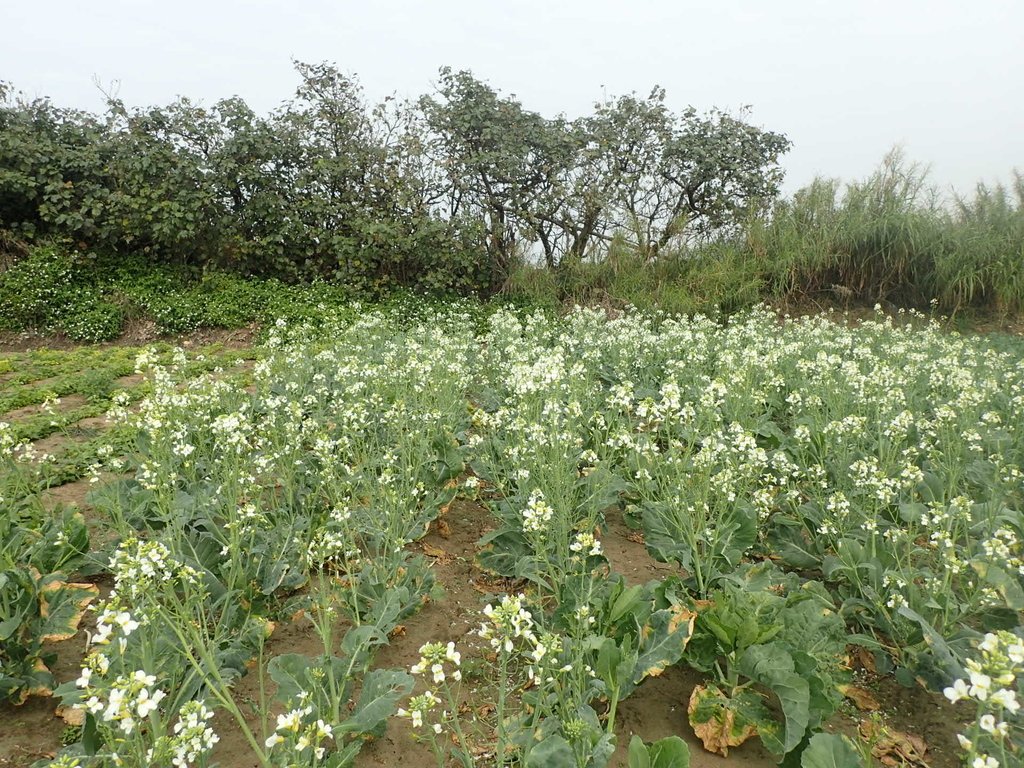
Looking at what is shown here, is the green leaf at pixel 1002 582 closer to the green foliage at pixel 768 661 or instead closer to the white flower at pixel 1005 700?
the green foliage at pixel 768 661

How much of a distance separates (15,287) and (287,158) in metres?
4.85

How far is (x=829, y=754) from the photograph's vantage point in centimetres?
177

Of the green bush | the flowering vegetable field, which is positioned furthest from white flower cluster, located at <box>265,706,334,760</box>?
the green bush

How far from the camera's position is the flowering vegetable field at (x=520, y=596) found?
1.74 metres

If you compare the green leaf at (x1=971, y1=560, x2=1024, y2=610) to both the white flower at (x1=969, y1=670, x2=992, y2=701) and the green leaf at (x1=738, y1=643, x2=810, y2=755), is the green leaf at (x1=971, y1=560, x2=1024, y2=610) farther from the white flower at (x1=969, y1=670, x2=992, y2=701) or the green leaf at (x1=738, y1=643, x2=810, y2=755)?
the white flower at (x1=969, y1=670, x2=992, y2=701)

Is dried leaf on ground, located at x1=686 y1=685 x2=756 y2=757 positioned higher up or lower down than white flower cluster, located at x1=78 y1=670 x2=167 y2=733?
lower down

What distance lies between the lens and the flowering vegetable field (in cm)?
174

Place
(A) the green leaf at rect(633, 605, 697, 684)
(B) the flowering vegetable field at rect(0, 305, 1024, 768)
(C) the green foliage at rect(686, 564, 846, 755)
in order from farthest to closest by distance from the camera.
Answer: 1. (A) the green leaf at rect(633, 605, 697, 684)
2. (C) the green foliage at rect(686, 564, 846, 755)
3. (B) the flowering vegetable field at rect(0, 305, 1024, 768)

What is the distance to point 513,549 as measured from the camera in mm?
3031

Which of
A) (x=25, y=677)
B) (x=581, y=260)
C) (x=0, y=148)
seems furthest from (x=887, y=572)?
(x=0, y=148)

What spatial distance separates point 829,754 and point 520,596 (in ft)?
3.44

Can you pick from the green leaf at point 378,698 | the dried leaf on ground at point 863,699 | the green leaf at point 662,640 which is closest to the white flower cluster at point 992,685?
the green leaf at point 662,640

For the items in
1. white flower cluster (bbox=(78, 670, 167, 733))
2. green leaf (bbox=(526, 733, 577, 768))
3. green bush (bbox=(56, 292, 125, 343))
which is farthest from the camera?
green bush (bbox=(56, 292, 125, 343))

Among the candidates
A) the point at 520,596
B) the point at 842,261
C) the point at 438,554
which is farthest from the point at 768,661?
the point at 842,261
